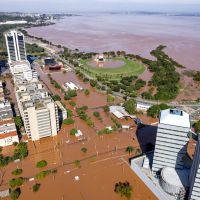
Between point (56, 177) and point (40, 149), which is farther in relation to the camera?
point (40, 149)

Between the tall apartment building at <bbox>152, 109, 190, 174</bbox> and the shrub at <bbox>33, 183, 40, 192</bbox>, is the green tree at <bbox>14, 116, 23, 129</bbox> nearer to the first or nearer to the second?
the shrub at <bbox>33, 183, 40, 192</bbox>

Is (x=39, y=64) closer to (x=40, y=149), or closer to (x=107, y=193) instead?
(x=40, y=149)

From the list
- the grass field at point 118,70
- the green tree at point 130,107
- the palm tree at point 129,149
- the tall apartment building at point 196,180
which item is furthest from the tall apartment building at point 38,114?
the grass field at point 118,70

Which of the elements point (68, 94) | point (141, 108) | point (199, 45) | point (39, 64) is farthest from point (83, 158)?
point (199, 45)

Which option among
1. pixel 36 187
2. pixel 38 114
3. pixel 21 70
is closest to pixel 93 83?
pixel 21 70

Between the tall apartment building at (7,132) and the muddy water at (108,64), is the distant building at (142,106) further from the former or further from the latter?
the muddy water at (108,64)

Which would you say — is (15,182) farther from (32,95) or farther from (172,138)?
(172,138)
